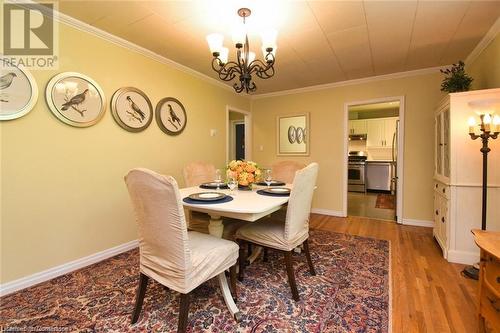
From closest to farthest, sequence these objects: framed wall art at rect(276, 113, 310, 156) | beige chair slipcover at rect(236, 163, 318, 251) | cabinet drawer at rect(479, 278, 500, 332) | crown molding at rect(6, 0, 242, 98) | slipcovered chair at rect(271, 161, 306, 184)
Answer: cabinet drawer at rect(479, 278, 500, 332) → beige chair slipcover at rect(236, 163, 318, 251) → crown molding at rect(6, 0, 242, 98) → slipcovered chair at rect(271, 161, 306, 184) → framed wall art at rect(276, 113, 310, 156)

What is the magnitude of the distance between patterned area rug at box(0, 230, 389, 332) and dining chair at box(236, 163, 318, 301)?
0.60ft

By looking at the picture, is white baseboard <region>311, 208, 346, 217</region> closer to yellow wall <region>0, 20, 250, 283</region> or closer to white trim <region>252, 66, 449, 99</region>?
white trim <region>252, 66, 449, 99</region>

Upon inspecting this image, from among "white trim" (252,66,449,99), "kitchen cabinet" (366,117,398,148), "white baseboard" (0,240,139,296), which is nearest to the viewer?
"white baseboard" (0,240,139,296)

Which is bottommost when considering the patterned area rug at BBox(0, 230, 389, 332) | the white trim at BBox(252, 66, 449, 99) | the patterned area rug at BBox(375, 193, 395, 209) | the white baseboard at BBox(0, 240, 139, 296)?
the patterned area rug at BBox(0, 230, 389, 332)

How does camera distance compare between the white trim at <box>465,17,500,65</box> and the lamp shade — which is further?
the white trim at <box>465,17,500,65</box>

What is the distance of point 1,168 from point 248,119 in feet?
12.6

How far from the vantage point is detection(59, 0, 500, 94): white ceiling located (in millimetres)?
1944

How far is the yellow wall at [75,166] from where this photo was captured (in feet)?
6.18

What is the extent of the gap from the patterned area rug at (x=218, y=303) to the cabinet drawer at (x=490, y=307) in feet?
1.71

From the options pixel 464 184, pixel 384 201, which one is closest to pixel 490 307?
pixel 464 184

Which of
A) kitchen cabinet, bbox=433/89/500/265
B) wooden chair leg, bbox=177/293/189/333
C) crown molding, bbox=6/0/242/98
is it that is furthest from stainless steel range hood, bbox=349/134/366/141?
wooden chair leg, bbox=177/293/189/333

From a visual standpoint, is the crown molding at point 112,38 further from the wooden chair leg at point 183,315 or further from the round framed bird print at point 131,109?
the wooden chair leg at point 183,315

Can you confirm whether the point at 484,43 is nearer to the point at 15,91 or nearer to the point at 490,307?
the point at 490,307

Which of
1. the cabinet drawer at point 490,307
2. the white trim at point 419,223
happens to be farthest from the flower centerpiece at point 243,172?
the white trim at point 419,223
